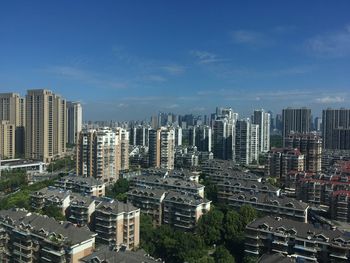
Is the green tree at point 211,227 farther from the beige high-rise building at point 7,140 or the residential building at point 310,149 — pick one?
the beige high-rise building at point 7,140

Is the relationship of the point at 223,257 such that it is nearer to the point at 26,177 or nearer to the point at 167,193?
the point at 167,193

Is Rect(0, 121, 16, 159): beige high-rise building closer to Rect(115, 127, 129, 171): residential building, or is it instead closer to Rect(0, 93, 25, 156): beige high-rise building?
Rect(0, 93, 25, 156): beige high-rise building

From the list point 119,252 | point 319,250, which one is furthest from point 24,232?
point 319,250

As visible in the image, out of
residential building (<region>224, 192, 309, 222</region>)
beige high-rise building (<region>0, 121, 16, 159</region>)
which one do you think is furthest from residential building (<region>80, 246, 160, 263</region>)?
beige high-rise building (<region>0, 121, 16, 159</region>)

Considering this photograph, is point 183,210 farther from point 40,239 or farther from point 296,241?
point 40,239

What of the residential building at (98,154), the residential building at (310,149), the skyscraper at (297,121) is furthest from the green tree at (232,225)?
the skyscraper at (297,121)

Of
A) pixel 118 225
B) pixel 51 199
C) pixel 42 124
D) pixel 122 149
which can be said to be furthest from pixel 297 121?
pixel 118 225
